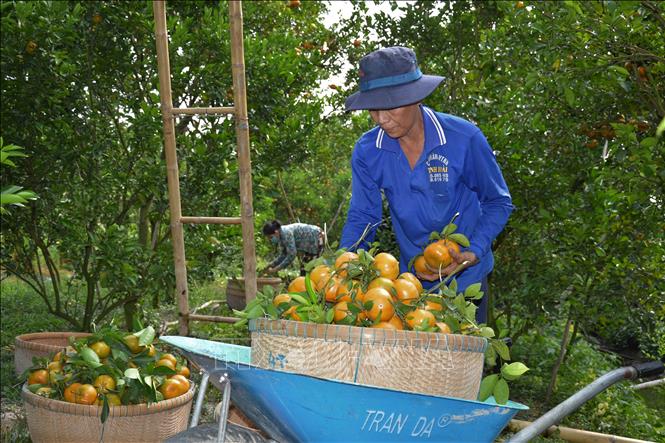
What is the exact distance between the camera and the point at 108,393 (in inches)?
125

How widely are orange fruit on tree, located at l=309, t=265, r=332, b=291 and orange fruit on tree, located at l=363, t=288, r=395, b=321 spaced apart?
5.9 inches

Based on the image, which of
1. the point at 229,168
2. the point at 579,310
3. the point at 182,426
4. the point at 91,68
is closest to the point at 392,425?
the point at 182,426

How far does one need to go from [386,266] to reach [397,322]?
19 centimetres

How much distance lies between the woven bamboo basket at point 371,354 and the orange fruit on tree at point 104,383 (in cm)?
154

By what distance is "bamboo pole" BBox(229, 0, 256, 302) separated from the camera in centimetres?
454

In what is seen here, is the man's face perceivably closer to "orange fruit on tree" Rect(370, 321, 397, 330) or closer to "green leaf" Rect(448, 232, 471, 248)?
"green leaf" Rect(448, 232, 471, 248)

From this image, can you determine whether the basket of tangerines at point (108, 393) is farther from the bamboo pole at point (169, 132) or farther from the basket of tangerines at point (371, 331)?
the bamboo pole at point (169, 132)

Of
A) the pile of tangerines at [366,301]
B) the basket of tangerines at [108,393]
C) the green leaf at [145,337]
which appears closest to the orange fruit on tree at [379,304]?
the pile of tangerines at [366,301]

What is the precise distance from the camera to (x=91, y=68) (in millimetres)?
5492

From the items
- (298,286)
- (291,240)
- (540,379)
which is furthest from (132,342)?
(291,240)

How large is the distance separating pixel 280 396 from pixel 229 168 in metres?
3.98

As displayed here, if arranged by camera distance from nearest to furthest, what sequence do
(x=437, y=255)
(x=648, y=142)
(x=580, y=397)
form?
(x=580, y=397) < (x=437, y=255) < (x=648, y=142)

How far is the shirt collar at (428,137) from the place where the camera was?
120 inches

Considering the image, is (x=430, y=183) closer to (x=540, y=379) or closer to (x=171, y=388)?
(x=171, y=388)
